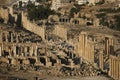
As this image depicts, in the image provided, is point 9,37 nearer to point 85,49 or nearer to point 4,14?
point 85,49

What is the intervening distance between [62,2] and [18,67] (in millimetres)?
53152

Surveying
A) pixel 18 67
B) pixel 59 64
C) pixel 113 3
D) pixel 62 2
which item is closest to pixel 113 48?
pixel 59 64

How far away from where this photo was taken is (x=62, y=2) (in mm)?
80562

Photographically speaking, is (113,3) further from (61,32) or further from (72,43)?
(72,43)

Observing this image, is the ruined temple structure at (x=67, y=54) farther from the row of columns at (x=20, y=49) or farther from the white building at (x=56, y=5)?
the white building at (x=56, y=5)

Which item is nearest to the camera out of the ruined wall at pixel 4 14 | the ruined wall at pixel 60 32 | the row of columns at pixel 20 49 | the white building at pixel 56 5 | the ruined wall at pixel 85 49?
the ruined wall at pixel 85 49

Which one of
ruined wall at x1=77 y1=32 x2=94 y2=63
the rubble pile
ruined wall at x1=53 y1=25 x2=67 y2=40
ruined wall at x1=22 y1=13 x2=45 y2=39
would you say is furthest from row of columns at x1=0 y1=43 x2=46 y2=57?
ruined wall at x1=53 y1=25 x2=67 y2=40

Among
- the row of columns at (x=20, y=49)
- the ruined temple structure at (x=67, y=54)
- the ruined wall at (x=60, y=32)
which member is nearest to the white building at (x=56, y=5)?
the ruined wall at (x=60, y=32)

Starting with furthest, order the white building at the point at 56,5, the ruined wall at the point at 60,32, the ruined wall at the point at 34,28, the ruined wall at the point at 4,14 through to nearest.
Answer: the white building at the point at 56,5 < the ruined wall at the point at 4,14 < the ruined wall at the point at 34,28 < the ruined wall at the point at 60,32

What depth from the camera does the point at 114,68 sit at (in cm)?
2708

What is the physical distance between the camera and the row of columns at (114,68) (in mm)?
26587

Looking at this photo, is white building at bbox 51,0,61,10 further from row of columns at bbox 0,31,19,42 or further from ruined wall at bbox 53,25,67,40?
row of columns at bbox 0,31,19,42

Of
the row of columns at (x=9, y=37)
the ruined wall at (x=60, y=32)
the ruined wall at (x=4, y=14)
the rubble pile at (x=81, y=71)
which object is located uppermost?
the rubble pile at (x=81, y=71)

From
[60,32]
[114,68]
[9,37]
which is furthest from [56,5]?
[114,68]
